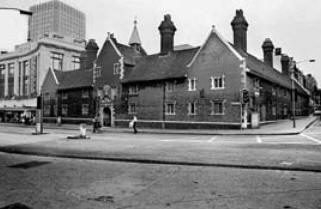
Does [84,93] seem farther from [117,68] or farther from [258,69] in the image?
[258,69]

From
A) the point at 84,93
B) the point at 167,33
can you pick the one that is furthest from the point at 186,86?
the point at 84,93

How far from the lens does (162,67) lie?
38531mm

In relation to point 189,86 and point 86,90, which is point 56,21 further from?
point 189,86

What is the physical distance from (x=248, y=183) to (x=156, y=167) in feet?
11.8

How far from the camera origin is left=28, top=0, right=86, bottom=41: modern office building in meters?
163

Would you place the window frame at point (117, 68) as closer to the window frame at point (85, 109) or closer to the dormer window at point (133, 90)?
the dormer window at point (133, 90)

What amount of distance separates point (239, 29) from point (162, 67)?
429 inches

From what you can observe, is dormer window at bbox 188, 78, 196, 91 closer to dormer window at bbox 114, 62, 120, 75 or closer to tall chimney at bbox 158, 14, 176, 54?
tall chimney at bbox 158, 14, 176, 54

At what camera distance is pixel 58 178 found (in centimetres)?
852

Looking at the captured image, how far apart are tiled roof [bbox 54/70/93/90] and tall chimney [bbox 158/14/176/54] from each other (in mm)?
13086

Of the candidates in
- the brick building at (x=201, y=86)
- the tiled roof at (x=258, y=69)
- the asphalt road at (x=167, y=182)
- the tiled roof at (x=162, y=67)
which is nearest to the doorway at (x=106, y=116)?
the brick building at (x=201, y=86)

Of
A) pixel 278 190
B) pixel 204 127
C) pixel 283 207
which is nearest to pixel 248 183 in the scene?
pixel 278 190

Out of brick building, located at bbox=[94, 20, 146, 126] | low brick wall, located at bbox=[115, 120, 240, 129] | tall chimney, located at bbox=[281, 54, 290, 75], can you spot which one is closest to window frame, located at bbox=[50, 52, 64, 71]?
brick building, located at bbox=[94, 20, 146, 126]

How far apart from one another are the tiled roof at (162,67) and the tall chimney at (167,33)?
3.84 ft
